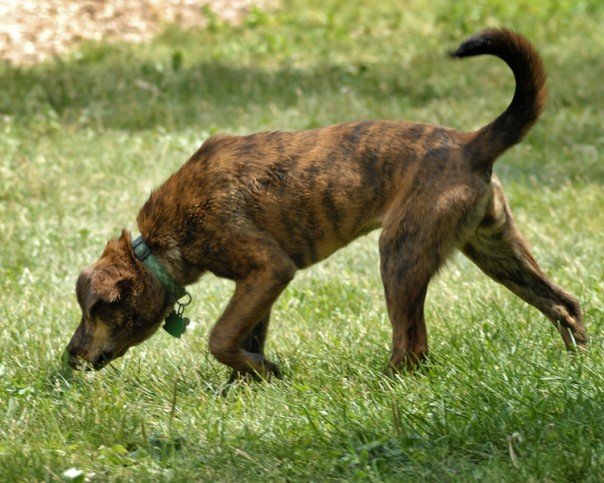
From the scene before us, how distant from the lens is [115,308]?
227 inches

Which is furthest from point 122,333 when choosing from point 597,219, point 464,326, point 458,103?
point 458,103

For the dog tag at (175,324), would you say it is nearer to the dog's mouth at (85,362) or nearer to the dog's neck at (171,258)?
the dog's neck at (171,258)

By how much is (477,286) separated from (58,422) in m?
3.12

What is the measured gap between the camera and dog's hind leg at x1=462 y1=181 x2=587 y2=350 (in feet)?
18.6

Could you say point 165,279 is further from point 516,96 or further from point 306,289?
point 516,96

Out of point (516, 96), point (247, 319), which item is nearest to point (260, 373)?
point (247, 319)

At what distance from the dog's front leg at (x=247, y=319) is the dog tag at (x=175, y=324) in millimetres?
280

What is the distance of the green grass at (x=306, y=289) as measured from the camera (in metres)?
4.55

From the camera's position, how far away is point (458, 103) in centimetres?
1186

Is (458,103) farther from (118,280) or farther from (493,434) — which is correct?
(493,434)

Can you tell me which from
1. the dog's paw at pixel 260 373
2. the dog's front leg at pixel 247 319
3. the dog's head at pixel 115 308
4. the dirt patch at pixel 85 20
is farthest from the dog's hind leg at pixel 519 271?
the dirt patch at pixel 85 20

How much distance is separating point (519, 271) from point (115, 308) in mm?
2150

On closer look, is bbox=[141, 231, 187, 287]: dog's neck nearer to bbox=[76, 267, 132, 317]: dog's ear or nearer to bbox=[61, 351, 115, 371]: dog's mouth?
bbox=[76, 267, 132, 317]: dog's ear

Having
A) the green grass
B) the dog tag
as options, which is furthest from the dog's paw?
the dog tag
